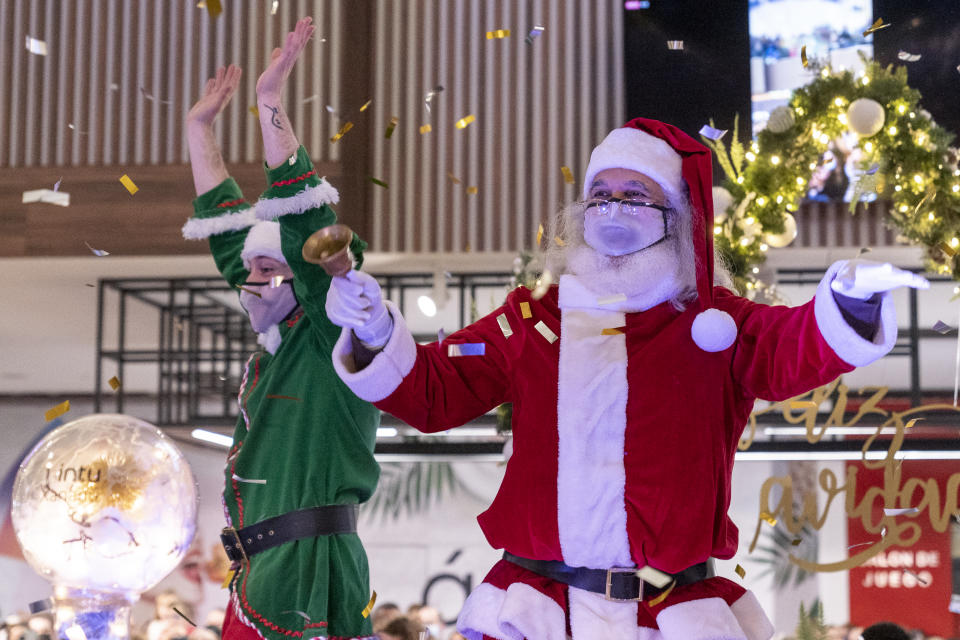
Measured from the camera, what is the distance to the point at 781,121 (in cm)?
356

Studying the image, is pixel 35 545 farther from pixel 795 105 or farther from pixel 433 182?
pixel 433 182

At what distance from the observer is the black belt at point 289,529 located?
2.20m

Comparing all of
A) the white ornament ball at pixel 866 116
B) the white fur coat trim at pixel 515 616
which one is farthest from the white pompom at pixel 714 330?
the white ornament ball at pixel 866 116

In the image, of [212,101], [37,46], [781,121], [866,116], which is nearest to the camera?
[212,101]

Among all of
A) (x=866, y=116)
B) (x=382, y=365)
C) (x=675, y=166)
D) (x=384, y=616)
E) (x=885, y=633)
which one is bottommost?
(x=384, y=616)

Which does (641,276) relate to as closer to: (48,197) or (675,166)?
(675,166)

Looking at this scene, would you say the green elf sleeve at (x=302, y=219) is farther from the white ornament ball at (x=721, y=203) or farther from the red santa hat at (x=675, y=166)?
the white ornament ball at (x=721, y=203)

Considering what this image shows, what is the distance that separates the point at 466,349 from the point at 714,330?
0.41 metres

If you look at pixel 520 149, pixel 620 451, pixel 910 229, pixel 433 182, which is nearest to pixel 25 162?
pixel 433 182

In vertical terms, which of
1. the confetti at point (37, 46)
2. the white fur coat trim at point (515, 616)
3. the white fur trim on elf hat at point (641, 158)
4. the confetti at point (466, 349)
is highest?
the confetti at point (37, 46)

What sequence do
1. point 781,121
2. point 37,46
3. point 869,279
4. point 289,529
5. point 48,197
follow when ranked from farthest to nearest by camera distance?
1. point 37,46
2. point 48,197
3. point 781,121
4. point 289,529
5. point 869,279

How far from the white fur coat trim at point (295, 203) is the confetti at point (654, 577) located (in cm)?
81

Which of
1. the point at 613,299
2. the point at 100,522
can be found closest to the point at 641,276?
the point at 613,299

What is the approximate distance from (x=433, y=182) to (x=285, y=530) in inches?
125
